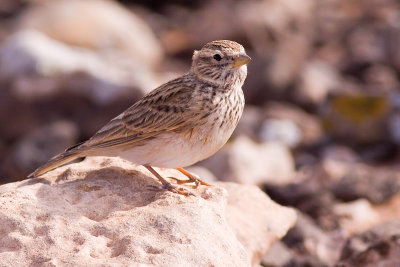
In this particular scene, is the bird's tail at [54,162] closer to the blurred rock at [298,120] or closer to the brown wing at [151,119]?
the brown wing at [151,119]

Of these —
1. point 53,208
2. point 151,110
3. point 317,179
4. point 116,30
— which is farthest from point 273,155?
point 116,30

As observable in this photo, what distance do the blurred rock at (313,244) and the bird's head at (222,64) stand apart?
9.38 feet

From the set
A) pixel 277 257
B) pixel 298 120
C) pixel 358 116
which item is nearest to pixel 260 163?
pixel 358 116

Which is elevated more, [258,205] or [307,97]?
[307,97]

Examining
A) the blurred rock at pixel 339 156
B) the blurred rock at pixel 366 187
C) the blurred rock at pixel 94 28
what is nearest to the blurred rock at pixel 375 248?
the blurred rock at pixel 366 187

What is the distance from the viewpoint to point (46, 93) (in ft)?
51.2

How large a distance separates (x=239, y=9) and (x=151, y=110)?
15939 millimetres

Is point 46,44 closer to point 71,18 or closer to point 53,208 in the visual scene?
point 71,18

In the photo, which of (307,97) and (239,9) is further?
(239,9)

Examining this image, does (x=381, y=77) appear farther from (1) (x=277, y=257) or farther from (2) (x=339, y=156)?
(1) (x=277, y=257)

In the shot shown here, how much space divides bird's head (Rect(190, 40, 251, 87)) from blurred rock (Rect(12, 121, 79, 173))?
7234mm

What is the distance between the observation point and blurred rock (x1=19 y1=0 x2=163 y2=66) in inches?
787

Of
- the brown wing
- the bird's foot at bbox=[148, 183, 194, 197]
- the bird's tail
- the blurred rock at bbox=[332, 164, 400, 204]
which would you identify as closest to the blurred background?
the blurred rock at bbox=[332, 164, 400, 204]

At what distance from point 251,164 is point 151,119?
19.1 ft
